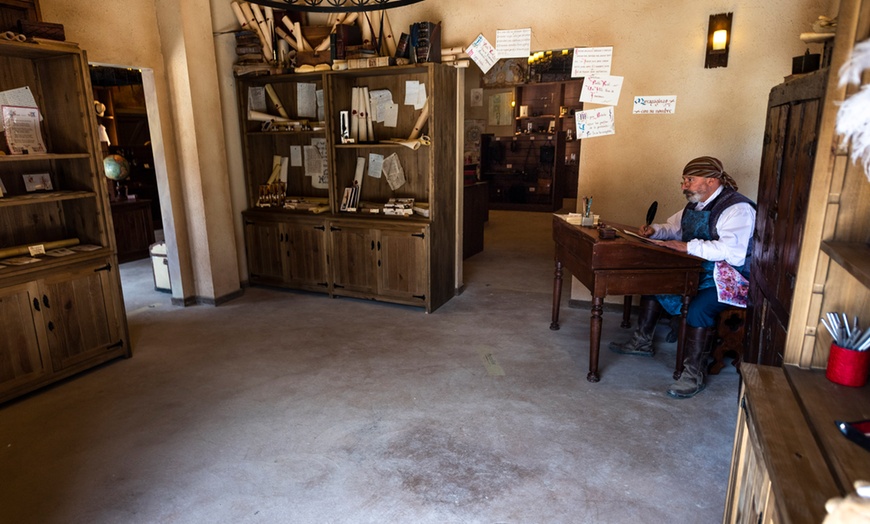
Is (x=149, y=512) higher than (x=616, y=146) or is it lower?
lower

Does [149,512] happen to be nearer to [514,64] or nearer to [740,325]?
[740,325]

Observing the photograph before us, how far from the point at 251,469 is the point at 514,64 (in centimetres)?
987

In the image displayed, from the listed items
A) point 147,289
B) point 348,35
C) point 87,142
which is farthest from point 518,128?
point 87,142

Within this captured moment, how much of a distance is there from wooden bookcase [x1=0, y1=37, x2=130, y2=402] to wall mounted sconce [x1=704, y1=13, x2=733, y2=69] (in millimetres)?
4536

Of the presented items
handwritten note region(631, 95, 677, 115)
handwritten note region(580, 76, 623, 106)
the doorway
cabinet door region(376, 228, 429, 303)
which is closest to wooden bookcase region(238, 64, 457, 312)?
cabinet door region(376, 228, 429, 303)

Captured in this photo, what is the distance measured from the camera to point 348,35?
479 centimetres

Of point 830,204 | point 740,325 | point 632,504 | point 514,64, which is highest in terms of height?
point 514,64

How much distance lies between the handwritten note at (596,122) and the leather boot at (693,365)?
196 centimetres

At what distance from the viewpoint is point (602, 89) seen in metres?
4.34

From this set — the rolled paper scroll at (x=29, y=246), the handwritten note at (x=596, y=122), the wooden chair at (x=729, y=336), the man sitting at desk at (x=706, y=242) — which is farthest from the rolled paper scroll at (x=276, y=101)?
the wooden chair at (x=729, y=336)

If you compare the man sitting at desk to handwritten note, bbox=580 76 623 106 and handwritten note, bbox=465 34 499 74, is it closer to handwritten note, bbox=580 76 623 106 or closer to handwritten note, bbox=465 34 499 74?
handwritten note, bbox=580 76 623 106

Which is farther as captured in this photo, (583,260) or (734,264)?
(583,260)

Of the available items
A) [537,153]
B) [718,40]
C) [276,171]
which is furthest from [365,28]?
[537,153]

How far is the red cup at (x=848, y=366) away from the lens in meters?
1.36
